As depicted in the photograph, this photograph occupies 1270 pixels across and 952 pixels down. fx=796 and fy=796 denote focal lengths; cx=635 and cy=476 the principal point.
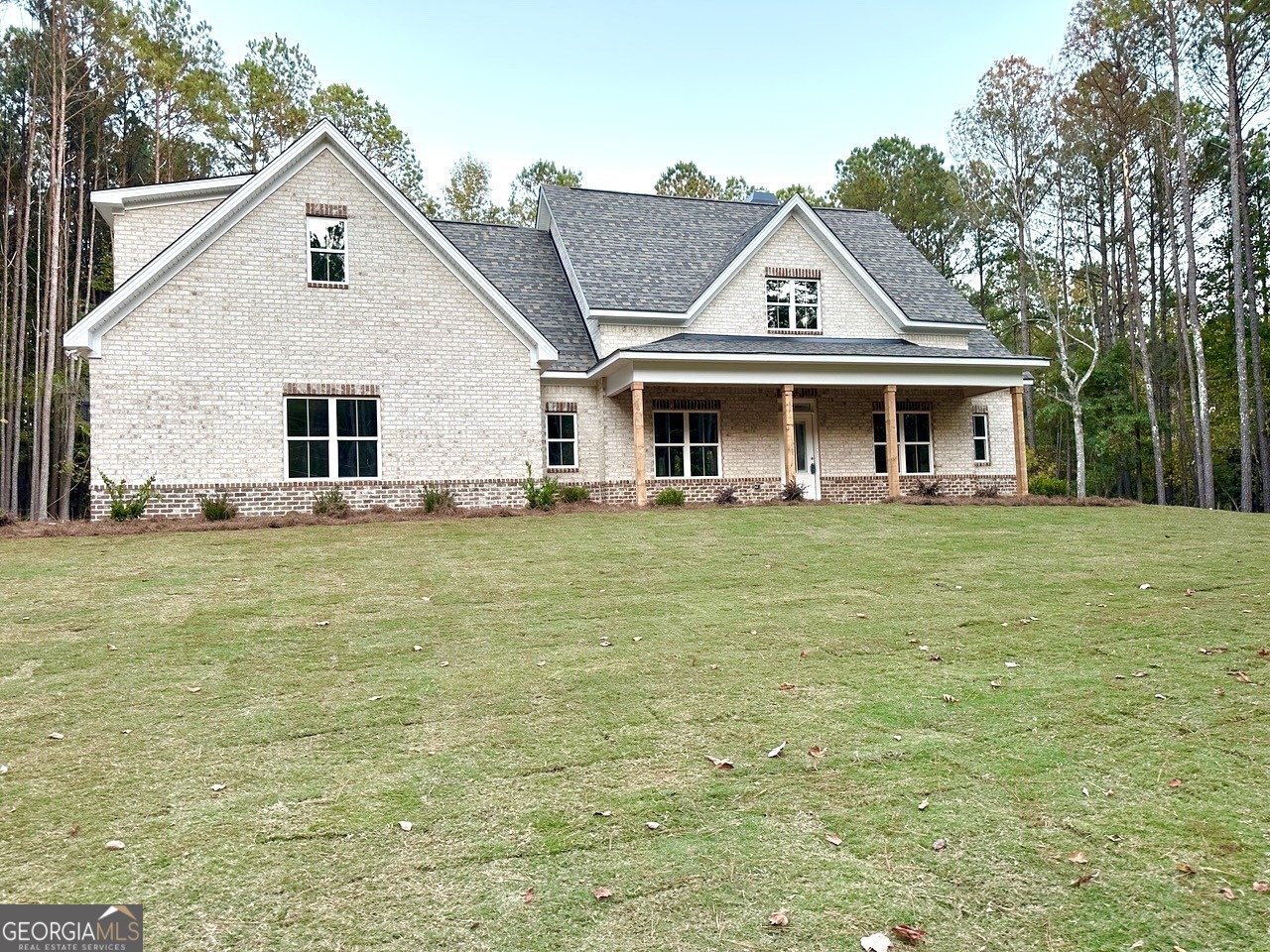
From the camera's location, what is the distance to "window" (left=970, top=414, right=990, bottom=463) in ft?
71.7

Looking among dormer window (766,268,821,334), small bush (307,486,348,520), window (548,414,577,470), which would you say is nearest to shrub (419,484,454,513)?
small bush (307,486,348,520)

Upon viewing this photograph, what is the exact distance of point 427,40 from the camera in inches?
938

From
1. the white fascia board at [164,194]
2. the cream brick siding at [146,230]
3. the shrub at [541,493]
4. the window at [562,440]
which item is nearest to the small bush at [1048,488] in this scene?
the window at [562,440]

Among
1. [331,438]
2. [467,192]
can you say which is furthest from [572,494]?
[467,192]

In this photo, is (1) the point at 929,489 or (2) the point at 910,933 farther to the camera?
(1) the point at 929,489

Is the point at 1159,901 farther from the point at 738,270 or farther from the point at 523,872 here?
the point at 738,270

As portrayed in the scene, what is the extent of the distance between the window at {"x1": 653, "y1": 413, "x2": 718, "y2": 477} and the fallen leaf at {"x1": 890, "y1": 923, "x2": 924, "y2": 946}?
648 inches

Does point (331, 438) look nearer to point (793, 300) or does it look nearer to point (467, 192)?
point (793, 300)

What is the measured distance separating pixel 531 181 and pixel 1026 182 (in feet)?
69.3

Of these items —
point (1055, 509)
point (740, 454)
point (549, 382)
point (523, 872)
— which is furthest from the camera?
point (740, 454)

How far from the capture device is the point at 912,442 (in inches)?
839

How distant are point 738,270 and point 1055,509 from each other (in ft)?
30.0

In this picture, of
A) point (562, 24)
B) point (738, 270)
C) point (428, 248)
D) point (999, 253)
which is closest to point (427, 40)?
point (562, 24)

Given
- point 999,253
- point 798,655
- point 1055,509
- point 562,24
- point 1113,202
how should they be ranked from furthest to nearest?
point 999,253
point 1113,202
point 562,24
point 1055,509
point 798,655
